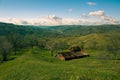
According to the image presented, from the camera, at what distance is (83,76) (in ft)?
122

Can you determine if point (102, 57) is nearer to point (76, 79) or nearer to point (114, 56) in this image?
point (114, 56)

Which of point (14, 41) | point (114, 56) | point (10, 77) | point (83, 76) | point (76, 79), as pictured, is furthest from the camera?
point (14, 41)

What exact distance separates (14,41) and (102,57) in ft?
214

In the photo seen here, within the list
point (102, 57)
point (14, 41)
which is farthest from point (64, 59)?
point (14, 41)

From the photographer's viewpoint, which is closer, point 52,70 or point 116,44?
point 52,70

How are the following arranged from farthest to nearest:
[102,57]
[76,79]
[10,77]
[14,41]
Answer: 1. [14,41]
2. [102,57]
3. [10,77]
4. [76,79]

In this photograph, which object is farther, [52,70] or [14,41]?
[14,41]

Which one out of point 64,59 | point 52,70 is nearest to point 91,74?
point 52,70

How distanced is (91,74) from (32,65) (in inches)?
811

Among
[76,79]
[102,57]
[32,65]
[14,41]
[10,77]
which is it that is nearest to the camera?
[76,79]

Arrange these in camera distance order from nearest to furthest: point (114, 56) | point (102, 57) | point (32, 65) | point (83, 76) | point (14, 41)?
point (83, 76) < point (32, 65) < point (102, 57) < point (114, 56) < point (14, 41)

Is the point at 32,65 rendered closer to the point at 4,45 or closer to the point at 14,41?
the point at 4,45

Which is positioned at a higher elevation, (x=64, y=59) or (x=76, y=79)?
(x=76, y=79)

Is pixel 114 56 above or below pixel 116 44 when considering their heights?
below
